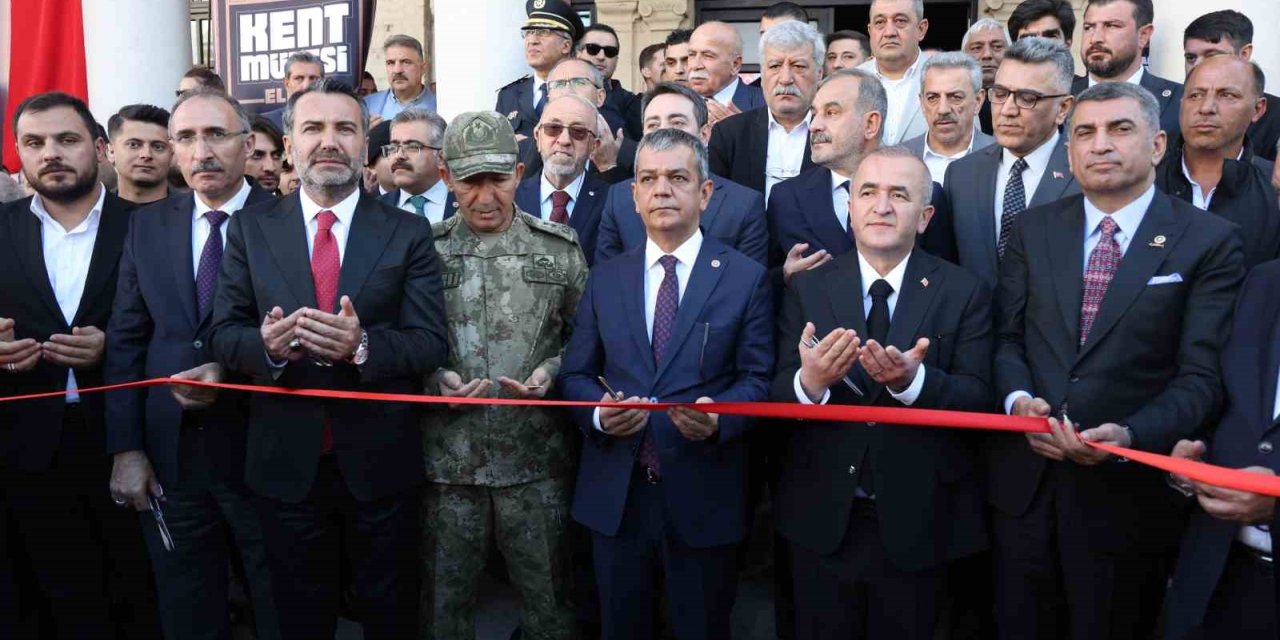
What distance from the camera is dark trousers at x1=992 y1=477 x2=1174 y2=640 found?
333 centimetres

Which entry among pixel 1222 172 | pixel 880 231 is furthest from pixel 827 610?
pixel 1222 172

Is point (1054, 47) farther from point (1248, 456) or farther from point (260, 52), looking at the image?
point (260, 52)

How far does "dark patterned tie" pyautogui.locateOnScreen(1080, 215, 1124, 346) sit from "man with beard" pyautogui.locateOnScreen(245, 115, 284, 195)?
4.25 metres

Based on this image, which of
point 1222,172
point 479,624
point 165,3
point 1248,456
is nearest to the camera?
point 1248,456

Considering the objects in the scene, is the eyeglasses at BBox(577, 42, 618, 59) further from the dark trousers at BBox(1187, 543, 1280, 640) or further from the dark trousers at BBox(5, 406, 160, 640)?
the dark trousers at BBox(1187, 543, 1280, 640)

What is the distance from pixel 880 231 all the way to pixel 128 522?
128 inches

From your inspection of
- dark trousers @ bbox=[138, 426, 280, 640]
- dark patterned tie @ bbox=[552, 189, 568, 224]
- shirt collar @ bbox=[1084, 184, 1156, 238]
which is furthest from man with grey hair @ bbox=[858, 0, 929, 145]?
dark trousers @ bbox=[138, 426, 280, 640]

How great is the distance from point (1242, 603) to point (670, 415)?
1.75 m

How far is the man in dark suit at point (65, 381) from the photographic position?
4223 millimetres

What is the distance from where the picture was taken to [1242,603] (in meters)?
3.02

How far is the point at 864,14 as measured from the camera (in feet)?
38.9

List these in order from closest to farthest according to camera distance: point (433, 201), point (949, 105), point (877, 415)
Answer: point (877, 415)
point (949, 105)
point (433, 201)

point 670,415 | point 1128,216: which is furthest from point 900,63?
point 670,415

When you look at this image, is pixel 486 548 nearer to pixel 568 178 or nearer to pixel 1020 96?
pixel 568 178
